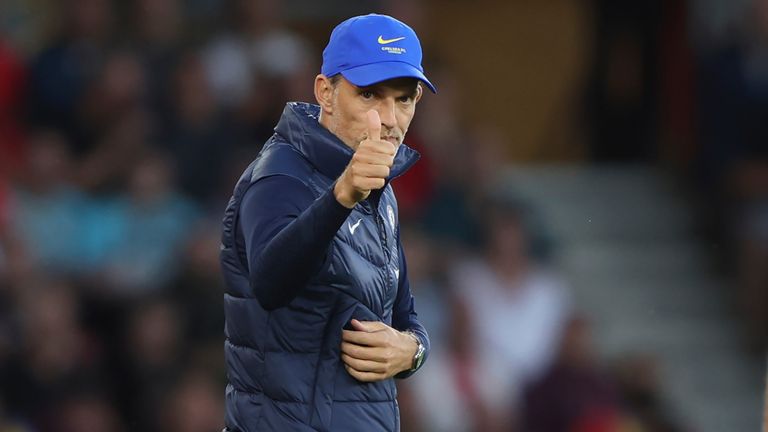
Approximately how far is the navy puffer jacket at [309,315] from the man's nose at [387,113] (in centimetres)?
12

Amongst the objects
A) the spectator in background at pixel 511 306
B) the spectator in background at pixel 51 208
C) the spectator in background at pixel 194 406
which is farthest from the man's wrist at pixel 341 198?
the spectator in background at pixel 511 306

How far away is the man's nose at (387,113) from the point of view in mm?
3900

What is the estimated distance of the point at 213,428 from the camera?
8211 mm

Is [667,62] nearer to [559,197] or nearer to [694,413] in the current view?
[559,197]

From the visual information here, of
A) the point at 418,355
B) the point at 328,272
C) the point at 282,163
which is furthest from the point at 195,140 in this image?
the point at 328,272

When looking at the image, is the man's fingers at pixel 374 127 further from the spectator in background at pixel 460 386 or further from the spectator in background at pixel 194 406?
the spectator in background at pixel 460 386

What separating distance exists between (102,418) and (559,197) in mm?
4410

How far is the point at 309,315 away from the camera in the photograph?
3887mm

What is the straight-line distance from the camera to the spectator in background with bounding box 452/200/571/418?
9.47 meters

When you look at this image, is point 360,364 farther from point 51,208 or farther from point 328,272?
point 51,208

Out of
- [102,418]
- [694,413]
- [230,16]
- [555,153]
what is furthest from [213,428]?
[555,153]

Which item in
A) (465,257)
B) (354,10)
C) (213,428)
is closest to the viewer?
(213,428)

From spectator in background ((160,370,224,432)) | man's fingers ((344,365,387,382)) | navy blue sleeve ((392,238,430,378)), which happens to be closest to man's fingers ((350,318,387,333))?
man's fingers ((344,365,387,382))

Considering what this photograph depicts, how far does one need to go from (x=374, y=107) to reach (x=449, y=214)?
5935mm
